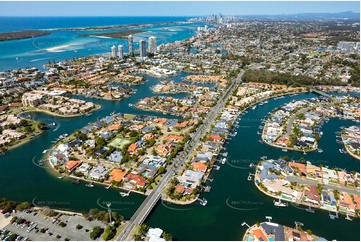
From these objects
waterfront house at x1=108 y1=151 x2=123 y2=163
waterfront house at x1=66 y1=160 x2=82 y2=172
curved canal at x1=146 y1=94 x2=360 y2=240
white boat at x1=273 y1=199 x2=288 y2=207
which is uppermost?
waterfront house at x1=108 y1=151 x2=123 y2=163

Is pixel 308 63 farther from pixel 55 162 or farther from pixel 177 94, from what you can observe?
pixel 55 162

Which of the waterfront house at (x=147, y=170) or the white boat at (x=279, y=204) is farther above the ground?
the waterfront house at (x=147, y=170)

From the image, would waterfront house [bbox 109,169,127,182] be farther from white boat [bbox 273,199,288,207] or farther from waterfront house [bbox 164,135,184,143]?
white boat [bbox 273,199,288,207]

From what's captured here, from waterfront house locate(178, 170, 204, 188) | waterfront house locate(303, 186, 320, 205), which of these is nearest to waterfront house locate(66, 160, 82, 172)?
waterfront house locate(178, 170, 204, 188)

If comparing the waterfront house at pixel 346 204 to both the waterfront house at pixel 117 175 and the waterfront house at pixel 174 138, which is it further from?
the waterfront house at pixel 117 175

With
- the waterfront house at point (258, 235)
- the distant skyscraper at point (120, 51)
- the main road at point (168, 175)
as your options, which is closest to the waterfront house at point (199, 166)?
the main road at point (168, 175)

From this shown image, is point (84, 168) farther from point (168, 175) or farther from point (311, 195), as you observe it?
point (311, 195)

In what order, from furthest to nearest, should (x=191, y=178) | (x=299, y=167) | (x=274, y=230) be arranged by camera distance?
(x=299, y=167) < (x=191, y=178) < (x=274, y=230)

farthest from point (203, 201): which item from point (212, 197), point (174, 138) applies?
point (174, 138)
